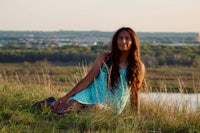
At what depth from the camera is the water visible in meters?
5.29

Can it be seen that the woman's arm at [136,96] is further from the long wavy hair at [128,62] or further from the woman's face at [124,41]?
the woman's face at [124,41]

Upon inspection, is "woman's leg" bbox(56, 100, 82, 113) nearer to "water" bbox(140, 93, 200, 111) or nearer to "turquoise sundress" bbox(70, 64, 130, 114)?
"turquoise sundress" bbox(70, 64, 130, 114)

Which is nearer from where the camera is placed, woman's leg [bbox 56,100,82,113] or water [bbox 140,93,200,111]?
woman's leg [bbox 56,100,82,113]

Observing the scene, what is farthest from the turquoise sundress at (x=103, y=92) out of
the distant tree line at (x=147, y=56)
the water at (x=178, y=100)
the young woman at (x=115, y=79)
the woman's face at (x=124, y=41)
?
the distant tree line at (x=147, y=56)

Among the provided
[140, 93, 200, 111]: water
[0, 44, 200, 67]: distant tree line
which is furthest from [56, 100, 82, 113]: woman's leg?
[0, 44, 200, 67]: distant tree line

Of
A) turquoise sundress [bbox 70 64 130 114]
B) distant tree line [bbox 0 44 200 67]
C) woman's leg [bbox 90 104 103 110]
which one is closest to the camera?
woman's leg [bbox 90 104 103 110]

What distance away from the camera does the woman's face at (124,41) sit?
524cm

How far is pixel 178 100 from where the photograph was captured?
5609 mm

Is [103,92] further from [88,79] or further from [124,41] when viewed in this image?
[124,41]

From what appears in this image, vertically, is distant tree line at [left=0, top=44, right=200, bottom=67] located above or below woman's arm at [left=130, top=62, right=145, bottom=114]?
below

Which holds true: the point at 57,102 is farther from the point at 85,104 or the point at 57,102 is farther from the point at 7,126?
the point at 7,126

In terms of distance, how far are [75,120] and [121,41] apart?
107 cm

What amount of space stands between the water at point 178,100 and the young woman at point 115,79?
472 mm

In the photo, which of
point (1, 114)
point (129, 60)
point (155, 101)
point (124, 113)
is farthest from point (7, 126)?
point (155, 101)
